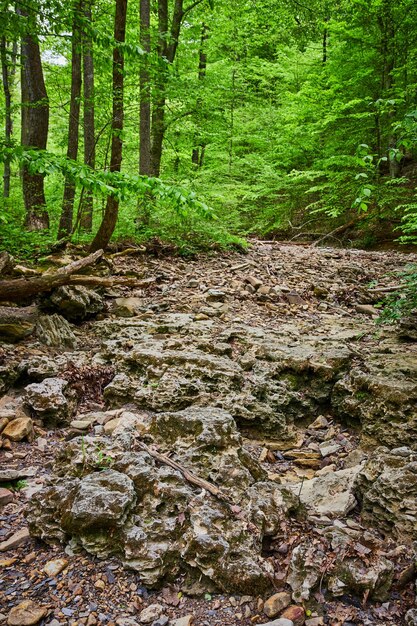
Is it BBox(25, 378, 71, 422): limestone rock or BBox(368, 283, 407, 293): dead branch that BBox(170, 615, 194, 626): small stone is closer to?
BBox(25, 378, 71, 422): limestone rock

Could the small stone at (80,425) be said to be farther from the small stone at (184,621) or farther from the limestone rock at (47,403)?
the small stone at (184,621)

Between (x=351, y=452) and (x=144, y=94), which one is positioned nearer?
(x=351, y=452)

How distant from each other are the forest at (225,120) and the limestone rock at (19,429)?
13.4ft

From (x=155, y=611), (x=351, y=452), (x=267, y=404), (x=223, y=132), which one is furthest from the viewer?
(x=223, y=132)

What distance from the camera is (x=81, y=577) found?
204 cm

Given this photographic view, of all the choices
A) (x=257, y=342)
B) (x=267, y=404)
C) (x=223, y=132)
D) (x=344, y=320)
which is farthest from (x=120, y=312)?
(x=223, y=132)

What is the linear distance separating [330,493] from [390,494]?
1.55ft

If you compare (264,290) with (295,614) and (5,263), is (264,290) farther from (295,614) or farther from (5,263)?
(295,614)

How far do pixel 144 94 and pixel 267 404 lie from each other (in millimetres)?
7663

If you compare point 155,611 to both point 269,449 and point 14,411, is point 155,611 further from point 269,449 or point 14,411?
point 14,411

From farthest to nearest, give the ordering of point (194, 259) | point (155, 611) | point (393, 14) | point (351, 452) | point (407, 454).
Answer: point (393, 14) → point (194, 259) → point (351, 452) → point (407, 454) → point (155, 611)

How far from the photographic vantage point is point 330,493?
285 centimetres

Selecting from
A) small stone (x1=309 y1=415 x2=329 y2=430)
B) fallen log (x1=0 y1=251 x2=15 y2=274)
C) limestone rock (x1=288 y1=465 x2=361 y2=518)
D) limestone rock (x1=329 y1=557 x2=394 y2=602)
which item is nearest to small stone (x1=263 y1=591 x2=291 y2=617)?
limestone rock (x1=329 y1=557 x2=394 y2=602)

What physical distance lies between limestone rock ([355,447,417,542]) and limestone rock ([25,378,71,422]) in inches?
99.6
